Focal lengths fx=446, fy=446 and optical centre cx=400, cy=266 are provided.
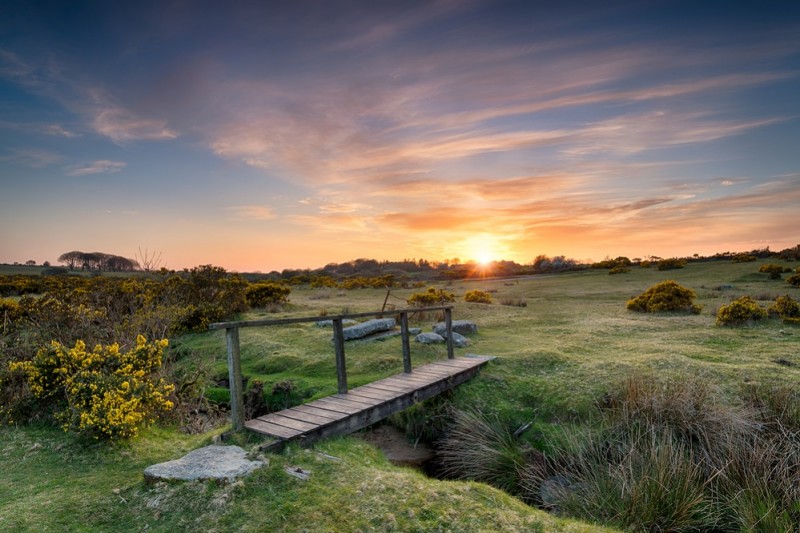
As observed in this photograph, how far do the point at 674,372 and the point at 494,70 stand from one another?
31.0ft

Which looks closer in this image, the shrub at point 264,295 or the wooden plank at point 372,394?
the wooden plank at point 372,394

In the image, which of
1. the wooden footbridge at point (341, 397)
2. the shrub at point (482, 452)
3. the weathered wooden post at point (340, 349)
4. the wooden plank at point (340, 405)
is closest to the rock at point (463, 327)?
the wooden footbridge at point (341, 397)

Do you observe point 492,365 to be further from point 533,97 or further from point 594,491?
point 533,97

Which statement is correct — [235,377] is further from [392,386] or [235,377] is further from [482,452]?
[482,452]

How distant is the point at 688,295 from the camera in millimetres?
17922

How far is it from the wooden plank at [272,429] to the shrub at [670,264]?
40.0 metres

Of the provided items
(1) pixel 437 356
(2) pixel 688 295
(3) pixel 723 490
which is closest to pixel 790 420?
(3) pixel 723 490

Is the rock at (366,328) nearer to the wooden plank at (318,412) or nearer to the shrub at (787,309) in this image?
the wooden plank at (318,412)

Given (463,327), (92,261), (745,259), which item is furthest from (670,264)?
(92,261)

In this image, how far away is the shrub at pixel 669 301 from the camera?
1777 centimetres

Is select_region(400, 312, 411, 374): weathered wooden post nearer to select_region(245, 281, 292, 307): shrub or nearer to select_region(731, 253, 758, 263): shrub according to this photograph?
select_region(245, 281, 292, 307): shrub

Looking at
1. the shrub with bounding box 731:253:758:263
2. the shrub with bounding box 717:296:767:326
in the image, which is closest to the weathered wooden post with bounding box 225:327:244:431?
the shrub with bounding box 717:296:767:326

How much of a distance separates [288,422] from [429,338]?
648 centimetres

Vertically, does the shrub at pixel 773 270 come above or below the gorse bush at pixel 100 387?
above
